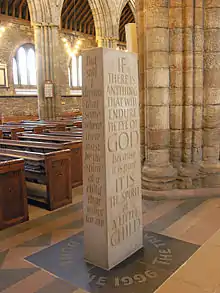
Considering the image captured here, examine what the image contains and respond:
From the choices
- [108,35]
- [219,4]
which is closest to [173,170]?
[219,4]

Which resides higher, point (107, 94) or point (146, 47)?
point (146, 47)

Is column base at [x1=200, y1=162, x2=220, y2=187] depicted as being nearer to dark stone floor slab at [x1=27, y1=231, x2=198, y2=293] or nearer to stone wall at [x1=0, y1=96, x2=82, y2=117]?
dark stone floor slab at [x1=27, y1=231, x2=198, y2=293]

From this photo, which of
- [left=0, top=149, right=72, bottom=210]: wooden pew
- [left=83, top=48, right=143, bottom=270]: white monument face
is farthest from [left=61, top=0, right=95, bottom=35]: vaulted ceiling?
[left=83, top=48, right=143, bottom=270]: white monument face

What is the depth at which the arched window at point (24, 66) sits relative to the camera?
1739cm

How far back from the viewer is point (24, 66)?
1777 cm

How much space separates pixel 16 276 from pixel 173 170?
2.94 m

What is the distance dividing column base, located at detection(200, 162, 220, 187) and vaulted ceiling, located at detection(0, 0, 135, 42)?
49.7 ft

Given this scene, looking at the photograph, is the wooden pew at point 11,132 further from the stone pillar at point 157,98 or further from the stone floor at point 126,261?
the stone pillar at point 157,98

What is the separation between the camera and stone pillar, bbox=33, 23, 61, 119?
1348 centimetres

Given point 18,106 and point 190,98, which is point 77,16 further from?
point 190,98

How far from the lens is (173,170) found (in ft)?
16.1

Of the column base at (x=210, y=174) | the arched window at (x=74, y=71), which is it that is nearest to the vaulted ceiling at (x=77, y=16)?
the arched window at (x=74, y=71)

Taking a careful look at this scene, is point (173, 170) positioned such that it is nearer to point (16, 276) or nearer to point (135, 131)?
point (135, 131)

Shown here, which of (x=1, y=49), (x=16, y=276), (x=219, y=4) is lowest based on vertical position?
(x=16, y=276)
